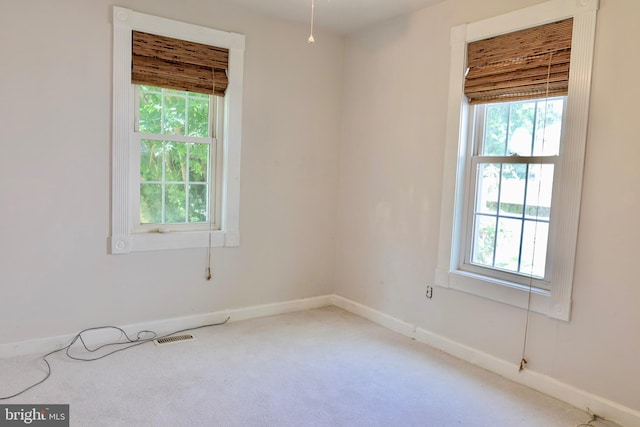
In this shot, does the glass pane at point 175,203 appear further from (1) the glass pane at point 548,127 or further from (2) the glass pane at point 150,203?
(1) the glass pane at point 548,127

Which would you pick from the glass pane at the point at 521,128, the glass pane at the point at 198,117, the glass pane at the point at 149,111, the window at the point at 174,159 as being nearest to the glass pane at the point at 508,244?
the glass pane at the point at 521,128

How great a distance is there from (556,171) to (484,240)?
74 centimetres

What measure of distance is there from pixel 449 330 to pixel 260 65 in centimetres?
277

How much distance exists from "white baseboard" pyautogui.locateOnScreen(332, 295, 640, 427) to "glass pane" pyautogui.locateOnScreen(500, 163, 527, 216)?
106 cm

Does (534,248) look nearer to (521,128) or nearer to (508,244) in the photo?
(508,244)

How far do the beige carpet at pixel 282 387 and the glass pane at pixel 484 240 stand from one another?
2.57 ft

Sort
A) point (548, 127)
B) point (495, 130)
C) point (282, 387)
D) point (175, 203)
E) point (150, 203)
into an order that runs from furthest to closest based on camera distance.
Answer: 1. point (175, 203)
2. point (150, 203)
3. point (495, 130)
4. point (548, 127)
5. point (282, 387)

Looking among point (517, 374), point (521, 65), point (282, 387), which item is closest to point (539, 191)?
→ point (521, 65)

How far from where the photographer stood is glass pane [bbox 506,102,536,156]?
2988 mm

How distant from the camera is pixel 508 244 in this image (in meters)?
3.14

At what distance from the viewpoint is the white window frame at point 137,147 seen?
3.27m

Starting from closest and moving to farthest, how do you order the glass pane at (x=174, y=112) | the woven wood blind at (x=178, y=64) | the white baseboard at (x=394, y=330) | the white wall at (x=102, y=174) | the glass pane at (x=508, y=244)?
1. the white baseboard at (x=394, y=330)
2. the white wall at (x=102, y=174)
3. the glass pane at (x=508, y=244)
4. the woven wood blind at (x=178, y=64)
5. the glass pane at (x=174, y=112)

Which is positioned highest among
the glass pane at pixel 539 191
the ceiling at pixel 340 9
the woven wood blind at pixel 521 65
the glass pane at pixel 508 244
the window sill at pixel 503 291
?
the ceiling at pixel 340 9

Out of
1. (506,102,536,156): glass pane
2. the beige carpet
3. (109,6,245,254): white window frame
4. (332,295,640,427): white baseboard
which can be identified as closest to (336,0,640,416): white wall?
(332,295,640,427): white baseboard
